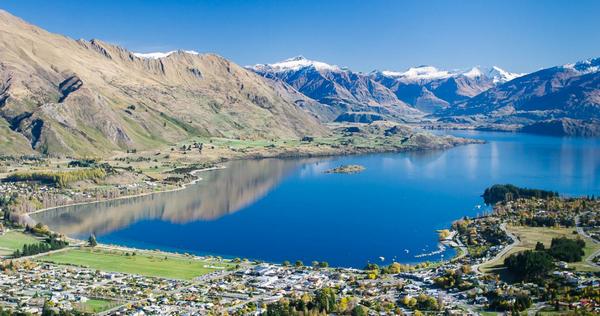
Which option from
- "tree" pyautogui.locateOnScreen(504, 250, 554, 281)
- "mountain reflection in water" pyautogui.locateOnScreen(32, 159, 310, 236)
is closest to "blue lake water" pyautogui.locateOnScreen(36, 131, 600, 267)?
"mountain reflection in water" pyautogui.locateOnScreen(32, 159, 310, 236)

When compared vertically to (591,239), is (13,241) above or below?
below

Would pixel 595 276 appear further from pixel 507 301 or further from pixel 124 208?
pixel 124 208

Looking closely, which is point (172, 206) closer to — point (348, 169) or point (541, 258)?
point (348, 169)

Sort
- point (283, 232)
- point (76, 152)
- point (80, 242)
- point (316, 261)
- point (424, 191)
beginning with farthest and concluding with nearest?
point (76, 152) → point (424, 191) → point (283, 232) → point (80, 242) → point (316, 261)

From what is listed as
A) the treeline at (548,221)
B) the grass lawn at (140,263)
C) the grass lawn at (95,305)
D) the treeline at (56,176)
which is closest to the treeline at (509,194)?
the treeline at (548,221)

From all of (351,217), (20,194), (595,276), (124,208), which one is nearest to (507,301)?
(595,276)

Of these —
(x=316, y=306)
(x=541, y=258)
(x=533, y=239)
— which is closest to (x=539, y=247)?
(x=533, y=239)
